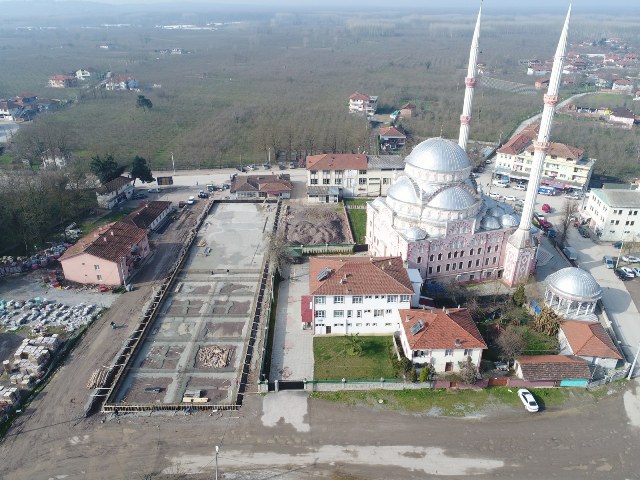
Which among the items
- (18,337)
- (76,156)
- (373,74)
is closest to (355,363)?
(18,337)

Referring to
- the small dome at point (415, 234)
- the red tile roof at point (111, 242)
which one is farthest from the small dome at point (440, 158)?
the red tile roof at point (111, 242)

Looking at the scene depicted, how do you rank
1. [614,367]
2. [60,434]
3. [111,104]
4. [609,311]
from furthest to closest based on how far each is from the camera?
[111,104] < [609,311] < [614,367] < [60,434]

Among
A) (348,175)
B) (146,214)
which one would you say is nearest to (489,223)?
(348,175)

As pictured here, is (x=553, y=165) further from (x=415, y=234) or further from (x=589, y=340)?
(x=589, y=340)

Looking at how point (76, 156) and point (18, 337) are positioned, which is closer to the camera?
point (18, 337)

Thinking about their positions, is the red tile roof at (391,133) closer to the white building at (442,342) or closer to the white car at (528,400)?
the white building at (442,342)

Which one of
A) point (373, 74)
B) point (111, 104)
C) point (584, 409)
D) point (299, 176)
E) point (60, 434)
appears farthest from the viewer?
point (373, 74)

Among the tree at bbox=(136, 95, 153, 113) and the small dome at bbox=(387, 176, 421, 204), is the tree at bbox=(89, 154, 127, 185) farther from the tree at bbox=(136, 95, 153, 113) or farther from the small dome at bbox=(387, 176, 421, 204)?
the tree at bbox=(136, 95, 153, 113)

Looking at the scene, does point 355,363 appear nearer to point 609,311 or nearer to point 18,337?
point 609,311
